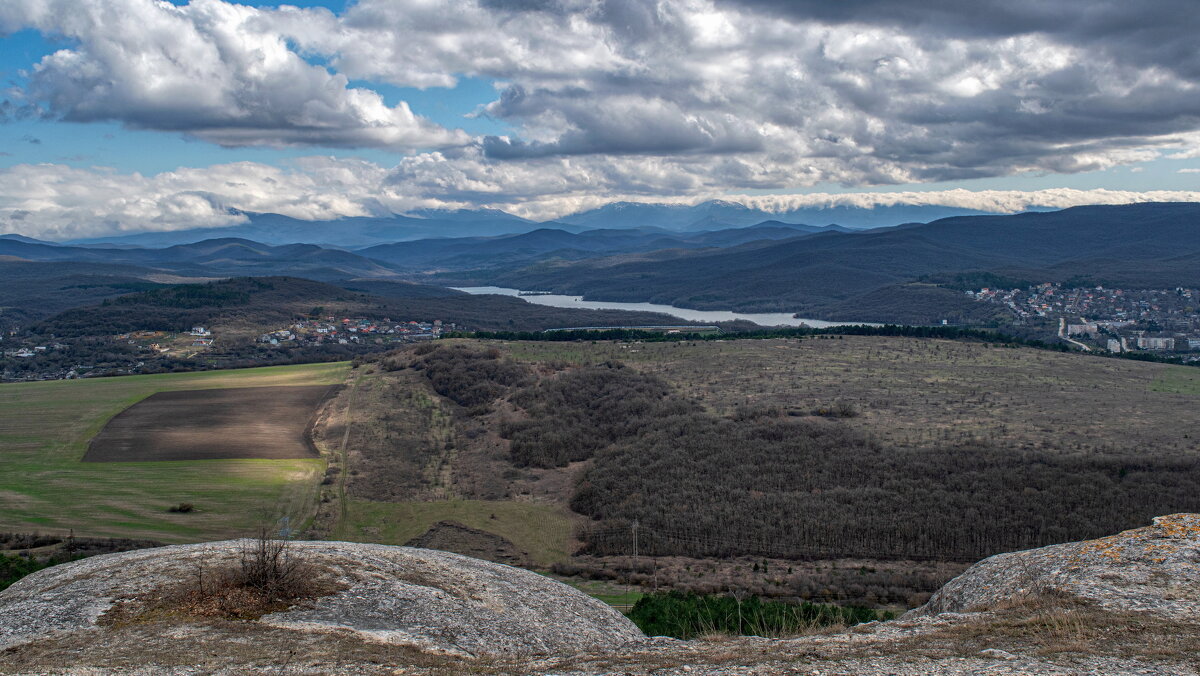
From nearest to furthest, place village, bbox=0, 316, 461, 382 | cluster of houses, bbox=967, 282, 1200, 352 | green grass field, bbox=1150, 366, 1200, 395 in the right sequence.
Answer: green grass field, bbox=1150, 366, 1200, 395 < village, bbox=0, 316, 461, 382 < cluster of houses, bbox=967, 282, 1200, 352

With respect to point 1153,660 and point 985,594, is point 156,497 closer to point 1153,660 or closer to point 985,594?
point 985,594

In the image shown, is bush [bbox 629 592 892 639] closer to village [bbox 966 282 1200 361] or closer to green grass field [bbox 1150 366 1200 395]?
green grass field [bbox 1150 366 1200 395]

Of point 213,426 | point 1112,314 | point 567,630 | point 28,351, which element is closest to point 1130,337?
point 1112,314

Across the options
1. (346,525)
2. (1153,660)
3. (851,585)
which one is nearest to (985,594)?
(1153,660)

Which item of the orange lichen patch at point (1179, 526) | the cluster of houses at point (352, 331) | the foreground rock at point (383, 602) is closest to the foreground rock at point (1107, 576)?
the orange lichen patch at point (1179, 526)

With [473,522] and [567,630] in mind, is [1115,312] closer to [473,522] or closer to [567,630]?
[473,522]

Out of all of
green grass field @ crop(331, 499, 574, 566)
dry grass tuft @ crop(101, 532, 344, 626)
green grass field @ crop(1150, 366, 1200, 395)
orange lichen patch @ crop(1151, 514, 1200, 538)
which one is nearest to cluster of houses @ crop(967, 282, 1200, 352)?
green grass field @ crop(1150, 366, 1200, 395)
